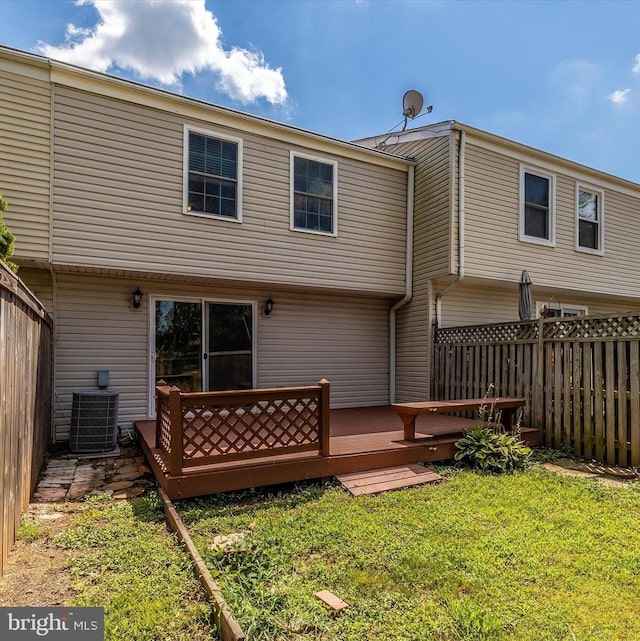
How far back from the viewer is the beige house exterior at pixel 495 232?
7.73m

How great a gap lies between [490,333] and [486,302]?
6.42 feet

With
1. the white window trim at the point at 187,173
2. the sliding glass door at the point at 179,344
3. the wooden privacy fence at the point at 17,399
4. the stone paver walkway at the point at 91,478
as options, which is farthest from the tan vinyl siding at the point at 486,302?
the wooden privacy fence at the point at 17,399

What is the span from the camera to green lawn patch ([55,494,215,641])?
2.26 metres

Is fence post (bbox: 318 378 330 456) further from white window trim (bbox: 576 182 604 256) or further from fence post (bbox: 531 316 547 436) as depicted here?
white window trim (bbox: 576 182 604 256)

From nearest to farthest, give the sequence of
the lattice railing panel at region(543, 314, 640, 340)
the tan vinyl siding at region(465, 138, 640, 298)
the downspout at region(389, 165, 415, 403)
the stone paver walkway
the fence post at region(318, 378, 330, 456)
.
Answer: the stone paver walkway
the fence post at region(318, 378, 330, 456)
the lattice railing panel at region(543, 314, 640, 340)
the tan vinyl siding at region(465, 138, 640, 298)
the downspout at region(389, 165, 415, 403)

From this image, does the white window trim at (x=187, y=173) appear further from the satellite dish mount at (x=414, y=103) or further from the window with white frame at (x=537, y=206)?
the window with white frame at (x=537, y=206)

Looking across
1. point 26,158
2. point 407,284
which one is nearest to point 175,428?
point 26,158

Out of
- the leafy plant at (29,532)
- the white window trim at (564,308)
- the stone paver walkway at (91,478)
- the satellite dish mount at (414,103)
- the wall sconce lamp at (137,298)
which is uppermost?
the satellite dish mount at (414,103)

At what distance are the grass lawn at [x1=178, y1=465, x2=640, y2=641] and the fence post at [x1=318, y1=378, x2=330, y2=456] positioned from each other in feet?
1.40

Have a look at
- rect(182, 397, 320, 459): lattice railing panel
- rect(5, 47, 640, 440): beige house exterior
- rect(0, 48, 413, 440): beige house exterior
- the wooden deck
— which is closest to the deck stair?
the wooden deck

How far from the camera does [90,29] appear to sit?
7.75m

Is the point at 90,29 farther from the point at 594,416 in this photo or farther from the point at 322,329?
the point at 594,416

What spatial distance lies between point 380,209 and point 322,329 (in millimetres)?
2605

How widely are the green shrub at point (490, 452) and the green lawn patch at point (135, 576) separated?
12.0ft
